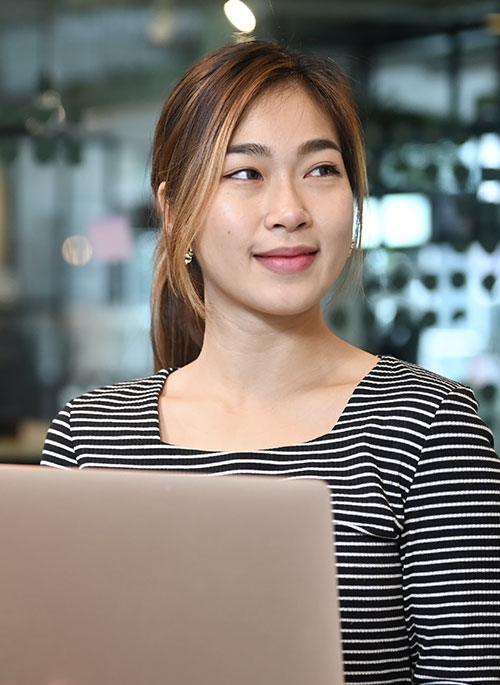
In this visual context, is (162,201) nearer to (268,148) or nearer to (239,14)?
(268,148)

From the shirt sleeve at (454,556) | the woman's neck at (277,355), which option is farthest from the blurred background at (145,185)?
the shirt sleeve at (454,556)

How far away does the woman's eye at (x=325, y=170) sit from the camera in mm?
1481

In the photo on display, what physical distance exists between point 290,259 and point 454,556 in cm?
46

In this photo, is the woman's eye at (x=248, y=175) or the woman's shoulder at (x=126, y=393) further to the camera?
the woman's shoulder at (x=126, y=393)

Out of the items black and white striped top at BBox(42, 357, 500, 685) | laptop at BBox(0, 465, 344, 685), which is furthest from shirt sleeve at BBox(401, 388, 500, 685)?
laptop at BBox(0, 465, 344, 685)

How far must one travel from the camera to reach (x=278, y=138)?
147 centimetres

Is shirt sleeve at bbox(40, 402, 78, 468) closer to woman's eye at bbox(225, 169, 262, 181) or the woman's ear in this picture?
the woman's ear

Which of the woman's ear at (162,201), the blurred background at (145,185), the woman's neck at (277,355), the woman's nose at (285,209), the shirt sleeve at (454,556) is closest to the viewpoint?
the shirt sleeve at (454,556)

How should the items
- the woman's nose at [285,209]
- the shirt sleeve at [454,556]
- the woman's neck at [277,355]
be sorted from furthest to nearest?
the woman's neck at [277,355]
the woman's nose at [285,209]
the shirt sleeve at [454,556]

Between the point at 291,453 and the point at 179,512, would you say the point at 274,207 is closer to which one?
the point at 291,453

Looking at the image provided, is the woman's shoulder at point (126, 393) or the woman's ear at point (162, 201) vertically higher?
the woman's ear at point (162, 201)

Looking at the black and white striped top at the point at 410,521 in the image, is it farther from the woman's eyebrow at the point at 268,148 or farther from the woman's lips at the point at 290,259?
the woman's eyebrow at the point at 268,148

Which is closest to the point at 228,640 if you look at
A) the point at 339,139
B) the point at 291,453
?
the point at 291,453

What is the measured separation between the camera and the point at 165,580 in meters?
0.87
